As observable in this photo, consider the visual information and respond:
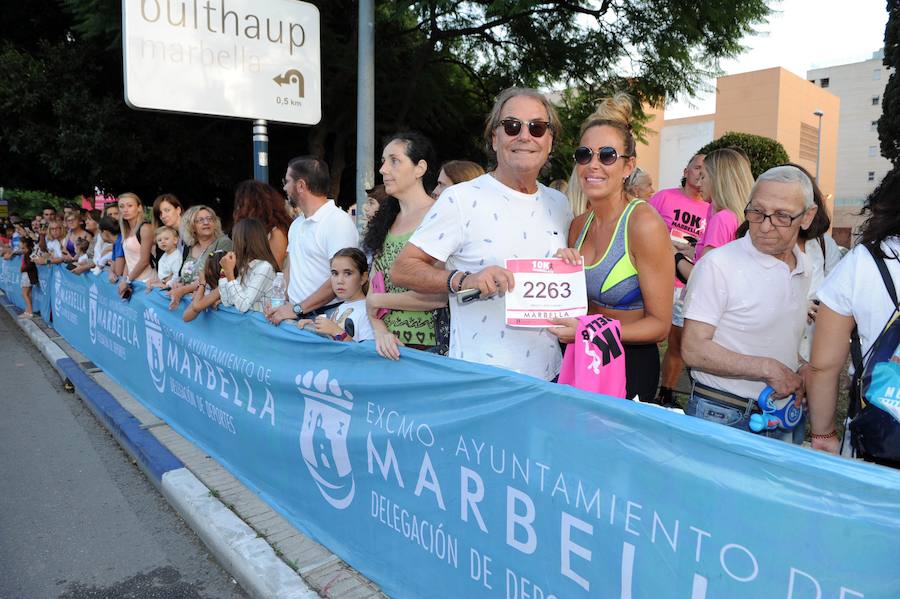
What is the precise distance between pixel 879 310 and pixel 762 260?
24.1 inches

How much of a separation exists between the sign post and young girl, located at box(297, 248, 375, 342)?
295 centimetres

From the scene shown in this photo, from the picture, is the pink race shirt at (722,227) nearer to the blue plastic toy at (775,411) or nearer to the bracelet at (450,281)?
the blue plastic toy at (775,411)

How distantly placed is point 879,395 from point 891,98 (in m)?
15.6

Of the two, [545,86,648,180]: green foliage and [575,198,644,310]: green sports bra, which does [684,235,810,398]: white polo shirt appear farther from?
[545,86,648,180]: green foliage

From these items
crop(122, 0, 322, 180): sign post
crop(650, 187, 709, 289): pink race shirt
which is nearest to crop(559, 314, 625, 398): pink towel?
crop(650, 187, 709, 289): pink race shirt

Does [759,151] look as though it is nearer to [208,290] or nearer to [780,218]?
[208,290]

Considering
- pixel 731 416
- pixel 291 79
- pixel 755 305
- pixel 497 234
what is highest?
pixel 291 79

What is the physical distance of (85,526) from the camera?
148 inches

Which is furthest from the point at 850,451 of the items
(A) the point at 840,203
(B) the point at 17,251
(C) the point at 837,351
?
(A) the point at 840,203

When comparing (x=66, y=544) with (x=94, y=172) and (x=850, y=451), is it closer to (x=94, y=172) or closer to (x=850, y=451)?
(x=850, y=451)

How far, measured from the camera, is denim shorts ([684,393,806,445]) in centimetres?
240

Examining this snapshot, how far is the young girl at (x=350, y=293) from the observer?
3461mm

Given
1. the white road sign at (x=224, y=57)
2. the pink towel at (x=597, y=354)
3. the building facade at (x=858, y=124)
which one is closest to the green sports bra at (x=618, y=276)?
the pink towel at (x=597, y=354)

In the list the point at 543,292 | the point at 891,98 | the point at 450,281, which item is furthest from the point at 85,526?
the point at 891,98
